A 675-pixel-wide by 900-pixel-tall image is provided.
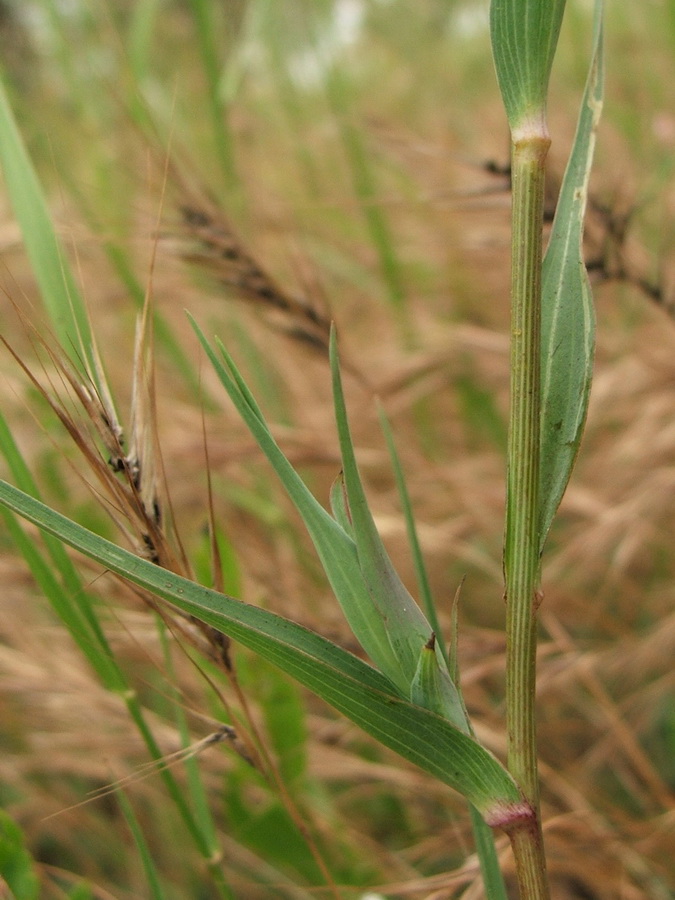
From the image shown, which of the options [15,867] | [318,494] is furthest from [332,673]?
[318,494]

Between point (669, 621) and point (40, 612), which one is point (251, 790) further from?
point (669, 621)

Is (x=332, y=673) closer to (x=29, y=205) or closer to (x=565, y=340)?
(x=565, y=340)

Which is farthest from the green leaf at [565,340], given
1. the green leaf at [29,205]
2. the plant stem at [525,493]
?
the green leaf at [29,205]

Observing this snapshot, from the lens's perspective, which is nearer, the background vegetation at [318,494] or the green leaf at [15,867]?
the green leaf at [15,867]

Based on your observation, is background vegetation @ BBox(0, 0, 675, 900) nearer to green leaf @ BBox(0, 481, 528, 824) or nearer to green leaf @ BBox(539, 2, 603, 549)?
green leaf @ BBox(0, 481, 528, 824)

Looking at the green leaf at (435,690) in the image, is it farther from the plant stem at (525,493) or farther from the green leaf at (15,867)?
the green leaf at (15,867)
